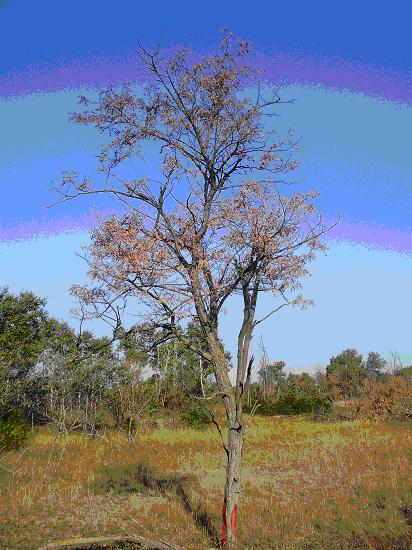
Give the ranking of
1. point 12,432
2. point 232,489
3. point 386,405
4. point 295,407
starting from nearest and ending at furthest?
1. point 232,489
2. point 386,405
3. point 12,432
4. point 295,407

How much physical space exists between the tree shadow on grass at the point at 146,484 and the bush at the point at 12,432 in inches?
287

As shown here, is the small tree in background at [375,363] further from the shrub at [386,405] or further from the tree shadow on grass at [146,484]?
the tree shadow on grass at [146,484]

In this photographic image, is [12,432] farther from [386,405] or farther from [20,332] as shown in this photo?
[386,405]

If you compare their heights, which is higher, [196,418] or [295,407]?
[295,407]

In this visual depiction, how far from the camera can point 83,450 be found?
2398 centimetres

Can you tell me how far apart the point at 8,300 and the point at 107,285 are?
19.4 metres

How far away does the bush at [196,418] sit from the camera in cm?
3206

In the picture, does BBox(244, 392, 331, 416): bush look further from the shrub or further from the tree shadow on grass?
the tree shadow on grass

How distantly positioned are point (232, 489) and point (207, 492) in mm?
7738

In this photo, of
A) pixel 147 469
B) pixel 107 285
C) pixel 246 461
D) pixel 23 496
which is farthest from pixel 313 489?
pixel 107 285

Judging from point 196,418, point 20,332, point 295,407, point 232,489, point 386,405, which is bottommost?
point 232,489

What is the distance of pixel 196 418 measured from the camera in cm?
3241

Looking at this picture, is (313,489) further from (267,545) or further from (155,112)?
(155,112)

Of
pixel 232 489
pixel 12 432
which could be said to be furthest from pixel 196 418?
pixel 232 489
